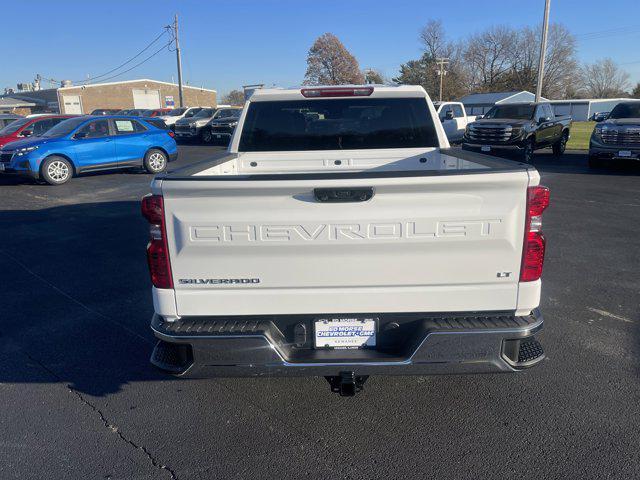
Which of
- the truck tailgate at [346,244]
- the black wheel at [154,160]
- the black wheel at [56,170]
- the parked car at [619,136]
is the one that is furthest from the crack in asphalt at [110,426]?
the parked car at [619,136]

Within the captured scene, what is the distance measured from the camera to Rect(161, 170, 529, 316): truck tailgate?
256cm

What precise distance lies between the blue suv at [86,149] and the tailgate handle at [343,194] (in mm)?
12321

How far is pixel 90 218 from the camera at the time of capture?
9227mm

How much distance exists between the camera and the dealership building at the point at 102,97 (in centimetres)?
5872

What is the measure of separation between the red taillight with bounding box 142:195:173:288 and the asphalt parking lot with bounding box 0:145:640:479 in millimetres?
1045

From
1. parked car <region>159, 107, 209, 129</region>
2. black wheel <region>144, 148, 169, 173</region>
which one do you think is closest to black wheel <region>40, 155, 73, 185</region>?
black wheel <region>144, 148, 169, 173</region>

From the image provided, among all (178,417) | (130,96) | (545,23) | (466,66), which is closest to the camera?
(178,417)

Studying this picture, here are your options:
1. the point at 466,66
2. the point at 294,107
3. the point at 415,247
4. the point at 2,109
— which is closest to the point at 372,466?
the point at 415,247

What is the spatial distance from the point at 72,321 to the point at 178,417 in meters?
2.09

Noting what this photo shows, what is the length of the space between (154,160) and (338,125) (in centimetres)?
1185

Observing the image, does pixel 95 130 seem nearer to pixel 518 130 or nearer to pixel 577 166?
pixel 518 130

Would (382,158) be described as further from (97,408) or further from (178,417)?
(97,408)

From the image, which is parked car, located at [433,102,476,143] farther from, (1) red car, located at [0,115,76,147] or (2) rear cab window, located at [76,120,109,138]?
(1) red car, located at [0,115,76,147]

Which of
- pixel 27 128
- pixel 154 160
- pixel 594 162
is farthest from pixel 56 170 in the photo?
pixel 594 162
